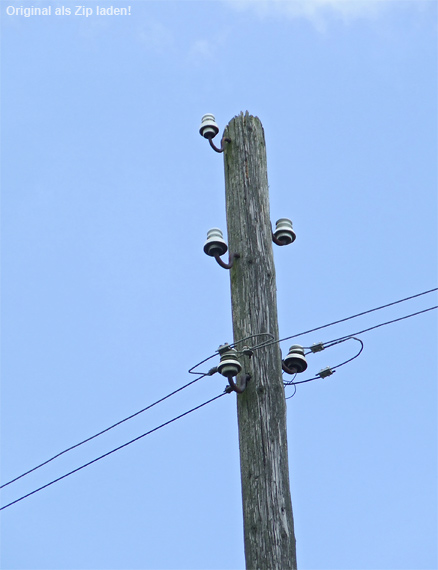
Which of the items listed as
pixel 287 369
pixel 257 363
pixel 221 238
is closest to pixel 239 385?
pixel 257 363

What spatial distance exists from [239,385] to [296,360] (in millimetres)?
525

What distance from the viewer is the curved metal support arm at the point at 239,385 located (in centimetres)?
698

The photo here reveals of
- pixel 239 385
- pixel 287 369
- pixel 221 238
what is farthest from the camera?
pixel 221 238

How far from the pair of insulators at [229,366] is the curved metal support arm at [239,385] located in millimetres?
45

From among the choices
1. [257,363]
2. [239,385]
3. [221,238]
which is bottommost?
[239,385]

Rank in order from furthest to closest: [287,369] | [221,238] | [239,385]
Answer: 1. [221,238]
2. [287,369]
3. [239,385]

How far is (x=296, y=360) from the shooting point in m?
7.39

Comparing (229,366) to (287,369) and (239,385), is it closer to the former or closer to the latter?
(239,385)

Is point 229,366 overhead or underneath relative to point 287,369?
underneath

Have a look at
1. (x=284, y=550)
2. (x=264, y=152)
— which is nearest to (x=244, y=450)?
(x=284, y=550)

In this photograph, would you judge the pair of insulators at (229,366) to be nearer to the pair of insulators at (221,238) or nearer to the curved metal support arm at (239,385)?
the curved metal support arm at (239,385)

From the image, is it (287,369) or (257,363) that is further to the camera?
(287,369)

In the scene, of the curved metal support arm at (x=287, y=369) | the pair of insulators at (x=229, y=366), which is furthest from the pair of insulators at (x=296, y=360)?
the pair of insulators at (x=229, y=366)

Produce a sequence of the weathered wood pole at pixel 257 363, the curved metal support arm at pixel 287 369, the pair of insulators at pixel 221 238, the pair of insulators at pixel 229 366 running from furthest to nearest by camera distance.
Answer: the pair of insulators at pixel 221 238 → the curved metal support arm at pixel 287 369 → the pair of insulators at pixel 229 366 → the weathered wood pole at pixel 257 363
